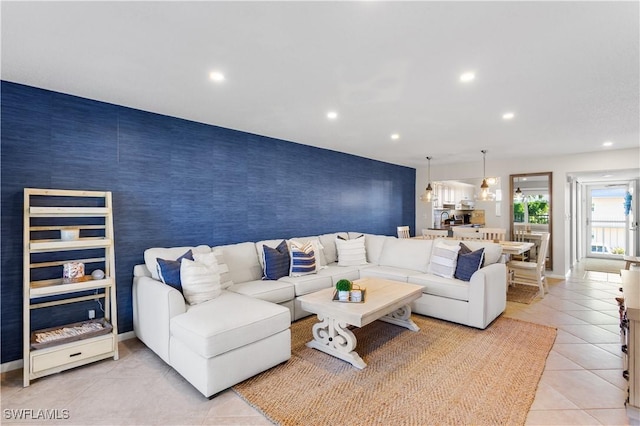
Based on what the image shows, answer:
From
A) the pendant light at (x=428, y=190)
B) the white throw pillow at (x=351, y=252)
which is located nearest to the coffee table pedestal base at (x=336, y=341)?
the white throw pillow at (x=351, y=252)

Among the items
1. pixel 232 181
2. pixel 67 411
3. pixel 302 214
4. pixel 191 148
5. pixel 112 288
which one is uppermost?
pixel 191 148

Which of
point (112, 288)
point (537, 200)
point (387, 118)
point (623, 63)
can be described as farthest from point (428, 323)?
point (537, 200)

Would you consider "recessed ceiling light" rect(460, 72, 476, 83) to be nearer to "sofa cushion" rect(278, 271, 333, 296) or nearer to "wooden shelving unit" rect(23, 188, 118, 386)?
"sofa cushion" rect(278, 271, 333, 296)

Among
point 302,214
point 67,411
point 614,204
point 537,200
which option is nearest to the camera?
point 67,411

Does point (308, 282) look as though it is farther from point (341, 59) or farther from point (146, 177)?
point (341, 59)

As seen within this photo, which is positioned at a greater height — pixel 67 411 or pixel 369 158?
pixel 369 158

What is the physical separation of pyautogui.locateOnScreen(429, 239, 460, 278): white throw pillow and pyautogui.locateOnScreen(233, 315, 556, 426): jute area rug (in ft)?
2.39

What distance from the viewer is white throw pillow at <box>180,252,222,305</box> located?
9.21ft

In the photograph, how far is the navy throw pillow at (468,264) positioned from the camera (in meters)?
3.59

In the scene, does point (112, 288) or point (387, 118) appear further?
point (387, 118)

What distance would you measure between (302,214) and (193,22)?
3.56 m

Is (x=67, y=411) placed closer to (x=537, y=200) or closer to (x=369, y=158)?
(x=369, y=158)

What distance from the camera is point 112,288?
2820mm

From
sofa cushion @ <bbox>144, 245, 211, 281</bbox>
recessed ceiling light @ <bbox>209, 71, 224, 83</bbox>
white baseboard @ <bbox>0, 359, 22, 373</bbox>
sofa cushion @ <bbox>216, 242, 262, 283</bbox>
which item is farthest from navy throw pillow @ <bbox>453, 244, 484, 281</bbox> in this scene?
white baseboard @ <bbox>0, 359, 22, 373</bbox>
